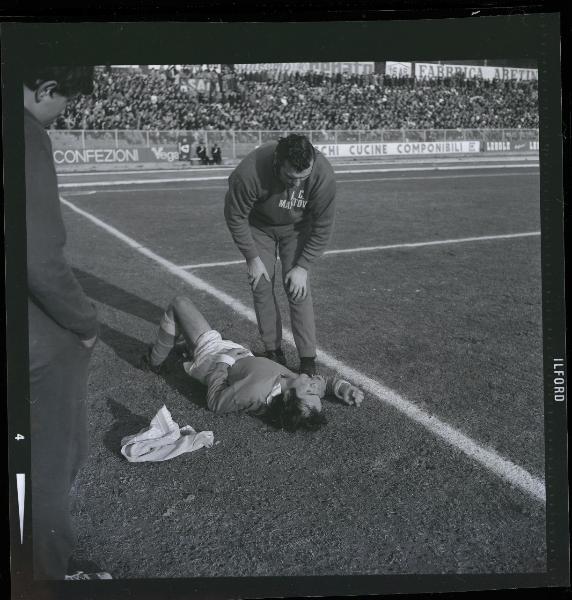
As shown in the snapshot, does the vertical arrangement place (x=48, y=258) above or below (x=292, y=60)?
below

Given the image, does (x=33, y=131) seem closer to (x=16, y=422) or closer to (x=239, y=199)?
(x=16, y=422)

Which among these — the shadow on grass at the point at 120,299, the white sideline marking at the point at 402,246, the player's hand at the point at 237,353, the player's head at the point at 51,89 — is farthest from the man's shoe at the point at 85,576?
the white sideline marking at the point at 402,246

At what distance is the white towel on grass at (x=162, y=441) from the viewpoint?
8.92ft

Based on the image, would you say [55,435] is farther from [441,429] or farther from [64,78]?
[441,429]

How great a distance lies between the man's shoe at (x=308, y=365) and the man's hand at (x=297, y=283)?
0.36m

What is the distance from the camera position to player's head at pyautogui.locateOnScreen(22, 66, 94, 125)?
2119mm

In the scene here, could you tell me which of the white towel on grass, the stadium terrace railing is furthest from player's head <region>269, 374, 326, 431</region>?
the stadium terrace railing

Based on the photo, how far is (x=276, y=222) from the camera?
138 inches

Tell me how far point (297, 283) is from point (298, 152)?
0.84 m

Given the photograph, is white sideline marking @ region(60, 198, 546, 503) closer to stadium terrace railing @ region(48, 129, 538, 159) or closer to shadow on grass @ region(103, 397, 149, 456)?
shadow on grass @ region(103, 397, 149, 456)

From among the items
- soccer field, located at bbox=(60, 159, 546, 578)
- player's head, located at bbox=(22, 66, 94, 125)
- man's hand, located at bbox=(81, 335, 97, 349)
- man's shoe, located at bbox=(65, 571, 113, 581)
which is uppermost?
player's head, located at bbox=(22, 66, 94, 125)

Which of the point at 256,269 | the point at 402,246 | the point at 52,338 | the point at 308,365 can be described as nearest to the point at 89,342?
the point at 52,338

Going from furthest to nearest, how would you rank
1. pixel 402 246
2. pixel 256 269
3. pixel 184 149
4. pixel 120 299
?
pixel 184 149 → pixel 402 246 → pixel 120 299 → pixel 256 269

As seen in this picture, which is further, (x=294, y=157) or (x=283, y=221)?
(x=283, y=221)
